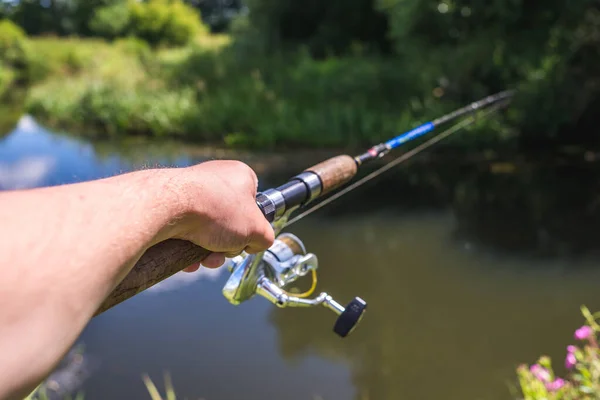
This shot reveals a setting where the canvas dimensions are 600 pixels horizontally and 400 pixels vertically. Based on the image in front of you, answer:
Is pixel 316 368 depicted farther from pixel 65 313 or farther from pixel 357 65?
pixel 357 65

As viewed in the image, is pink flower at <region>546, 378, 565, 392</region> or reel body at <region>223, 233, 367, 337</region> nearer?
reel body at <region>223, 233, 367, 337</region>

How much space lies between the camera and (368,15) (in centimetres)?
1267

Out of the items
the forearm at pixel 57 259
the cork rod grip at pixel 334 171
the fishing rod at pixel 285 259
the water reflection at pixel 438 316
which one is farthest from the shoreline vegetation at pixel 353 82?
the forearm at pixel 57 259

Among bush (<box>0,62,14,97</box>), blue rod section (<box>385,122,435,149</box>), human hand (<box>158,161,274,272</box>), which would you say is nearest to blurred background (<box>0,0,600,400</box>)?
human hand (<box>158,161,274,272</box>)

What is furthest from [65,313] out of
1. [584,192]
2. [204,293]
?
[584,192]

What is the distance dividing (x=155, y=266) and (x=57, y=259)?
0.28 m

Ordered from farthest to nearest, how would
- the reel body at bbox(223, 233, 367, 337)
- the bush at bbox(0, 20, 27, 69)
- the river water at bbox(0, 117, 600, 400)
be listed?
1. the bush at bbox(0, 20, 27, 69)
2. the river water at bbox(0, 117, 600, 400)
3. the reel body at bbox(223, 233, 367, 337)

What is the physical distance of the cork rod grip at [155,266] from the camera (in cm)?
84

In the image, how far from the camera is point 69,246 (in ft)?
2.03

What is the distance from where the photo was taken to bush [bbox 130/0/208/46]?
91.3 feet

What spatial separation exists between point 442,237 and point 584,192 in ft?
7.12

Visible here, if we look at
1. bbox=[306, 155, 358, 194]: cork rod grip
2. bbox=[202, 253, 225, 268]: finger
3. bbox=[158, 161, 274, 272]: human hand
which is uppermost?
bbox=[158, 161, 274, 272]: human hand

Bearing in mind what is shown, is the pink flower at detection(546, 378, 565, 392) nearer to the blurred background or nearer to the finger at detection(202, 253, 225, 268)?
the blurred background

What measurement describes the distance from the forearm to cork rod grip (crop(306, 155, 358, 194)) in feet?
2.38
